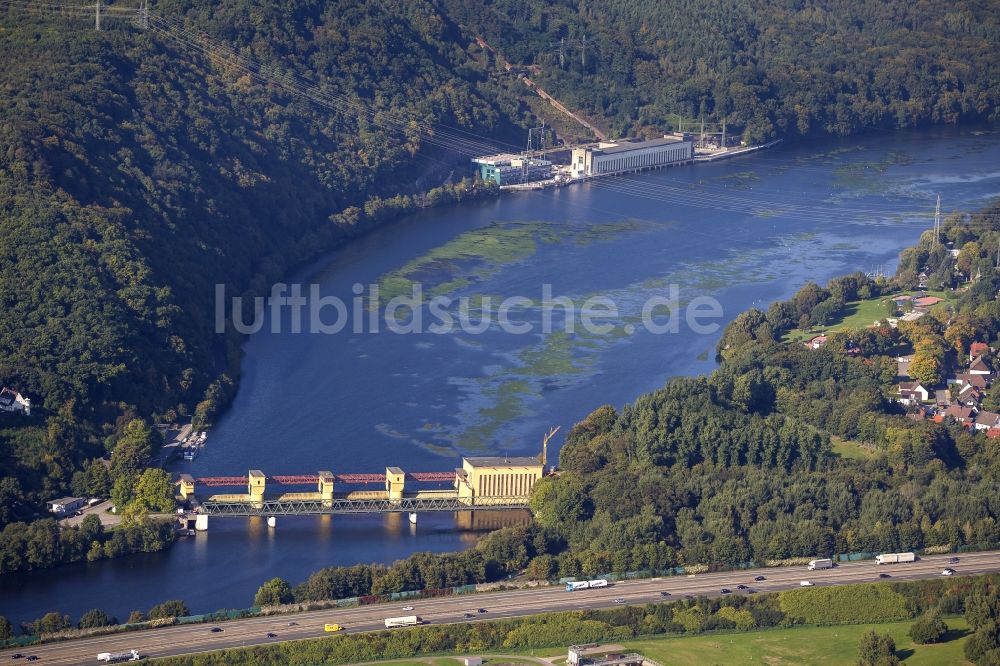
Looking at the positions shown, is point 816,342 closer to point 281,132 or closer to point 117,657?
point 281,132

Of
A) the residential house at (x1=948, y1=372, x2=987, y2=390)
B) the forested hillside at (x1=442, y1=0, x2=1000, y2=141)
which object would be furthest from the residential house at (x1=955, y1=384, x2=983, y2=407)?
the forested hillside at (x1=442, y1=0, x2=1000, y2=141)

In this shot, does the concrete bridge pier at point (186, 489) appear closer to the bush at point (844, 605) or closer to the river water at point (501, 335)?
the river water at point (501, 335)

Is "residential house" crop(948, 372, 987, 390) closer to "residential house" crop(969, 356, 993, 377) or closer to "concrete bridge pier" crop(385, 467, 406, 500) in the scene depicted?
"residential house" crop(969, 356, 993, 377)

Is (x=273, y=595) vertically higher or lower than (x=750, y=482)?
lower

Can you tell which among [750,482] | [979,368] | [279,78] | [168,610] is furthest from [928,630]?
[279,78]

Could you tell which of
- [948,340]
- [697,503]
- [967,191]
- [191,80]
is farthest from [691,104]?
[697,503]
